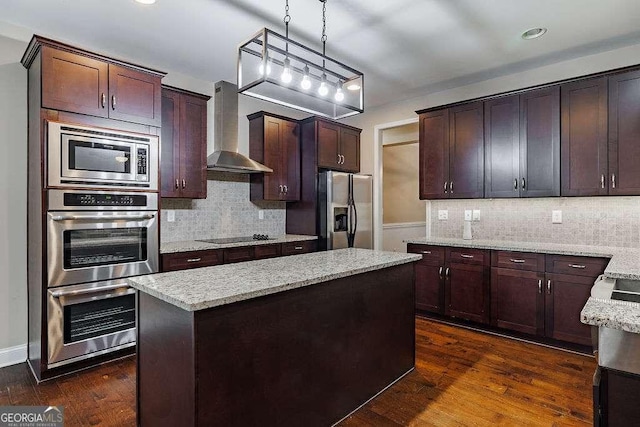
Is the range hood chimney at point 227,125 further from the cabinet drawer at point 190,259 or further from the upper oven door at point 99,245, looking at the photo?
the upper oven door at point 99,245

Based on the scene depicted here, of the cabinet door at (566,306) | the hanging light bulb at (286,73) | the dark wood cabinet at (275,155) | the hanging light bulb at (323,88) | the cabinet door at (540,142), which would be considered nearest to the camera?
the hanging light bulb at (286,73)

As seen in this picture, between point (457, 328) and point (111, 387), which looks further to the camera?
point (457, 328)

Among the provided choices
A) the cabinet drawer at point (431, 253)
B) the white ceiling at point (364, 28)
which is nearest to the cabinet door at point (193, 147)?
the white ceiling at point (364, 28)

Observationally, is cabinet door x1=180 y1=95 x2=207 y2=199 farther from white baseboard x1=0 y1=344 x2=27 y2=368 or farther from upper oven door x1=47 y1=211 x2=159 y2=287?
white baseboard x1=0 y1=344 x2=27 y2=368

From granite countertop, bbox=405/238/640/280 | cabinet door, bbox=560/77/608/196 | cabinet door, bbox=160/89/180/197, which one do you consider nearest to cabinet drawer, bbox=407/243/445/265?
granite countertop, bbox=405/238/640/280

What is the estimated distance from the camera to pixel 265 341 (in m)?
1.65

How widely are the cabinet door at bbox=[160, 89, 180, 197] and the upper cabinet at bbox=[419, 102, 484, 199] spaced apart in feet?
8.99

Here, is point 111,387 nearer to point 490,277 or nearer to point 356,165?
point 490,277

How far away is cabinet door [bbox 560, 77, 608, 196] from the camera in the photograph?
312 cm

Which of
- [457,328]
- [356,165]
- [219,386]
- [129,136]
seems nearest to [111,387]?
A: [219,386]

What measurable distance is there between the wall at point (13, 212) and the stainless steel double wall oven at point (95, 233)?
0.59 meters

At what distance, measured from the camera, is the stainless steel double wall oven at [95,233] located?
8.45ft

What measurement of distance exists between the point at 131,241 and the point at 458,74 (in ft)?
12.3

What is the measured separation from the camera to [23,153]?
2887 millimetres
